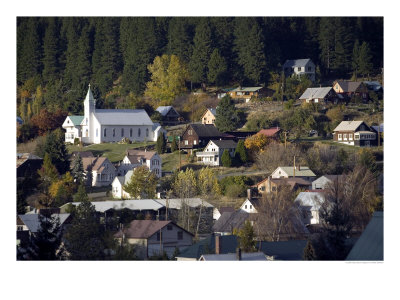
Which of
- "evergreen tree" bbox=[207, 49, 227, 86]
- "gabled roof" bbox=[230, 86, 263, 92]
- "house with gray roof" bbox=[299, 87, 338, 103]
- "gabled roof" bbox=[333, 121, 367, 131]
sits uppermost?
"evergreen tree" bbox=[207, 49, 227, 86]

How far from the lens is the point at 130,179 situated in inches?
1261

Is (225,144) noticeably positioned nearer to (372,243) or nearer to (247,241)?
(247,241)

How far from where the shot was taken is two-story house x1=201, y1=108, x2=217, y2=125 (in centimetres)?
3784

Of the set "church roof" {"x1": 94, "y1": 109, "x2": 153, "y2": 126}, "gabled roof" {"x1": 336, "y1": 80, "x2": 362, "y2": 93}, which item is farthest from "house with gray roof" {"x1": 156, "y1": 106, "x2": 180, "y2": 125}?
"gabled roof" {"x1": 336, "y1": 80, "x2": 362, "y2": 93}

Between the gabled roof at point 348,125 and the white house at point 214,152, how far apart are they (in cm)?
432

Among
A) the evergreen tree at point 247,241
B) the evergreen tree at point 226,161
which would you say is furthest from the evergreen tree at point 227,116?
the evergreen tree at point 247,241

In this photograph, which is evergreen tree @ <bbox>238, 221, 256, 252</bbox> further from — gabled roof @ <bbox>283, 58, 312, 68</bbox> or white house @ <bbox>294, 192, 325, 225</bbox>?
gabled roof @ <bbox>283, 58, 312, 68</bbox>

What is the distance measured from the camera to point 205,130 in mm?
36469

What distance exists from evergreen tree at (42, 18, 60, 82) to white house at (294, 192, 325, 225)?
12123 mm

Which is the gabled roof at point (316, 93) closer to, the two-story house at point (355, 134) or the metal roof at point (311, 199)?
the two-story house at point (355, 134)

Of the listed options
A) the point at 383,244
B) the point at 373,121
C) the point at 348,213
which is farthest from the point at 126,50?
the point at 383,244

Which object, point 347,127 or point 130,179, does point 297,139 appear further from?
point 130,179

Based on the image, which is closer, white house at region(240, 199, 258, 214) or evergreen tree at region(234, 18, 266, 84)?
white house at region(240, 199, 258, 214)

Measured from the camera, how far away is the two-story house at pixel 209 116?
37844 millimetres
